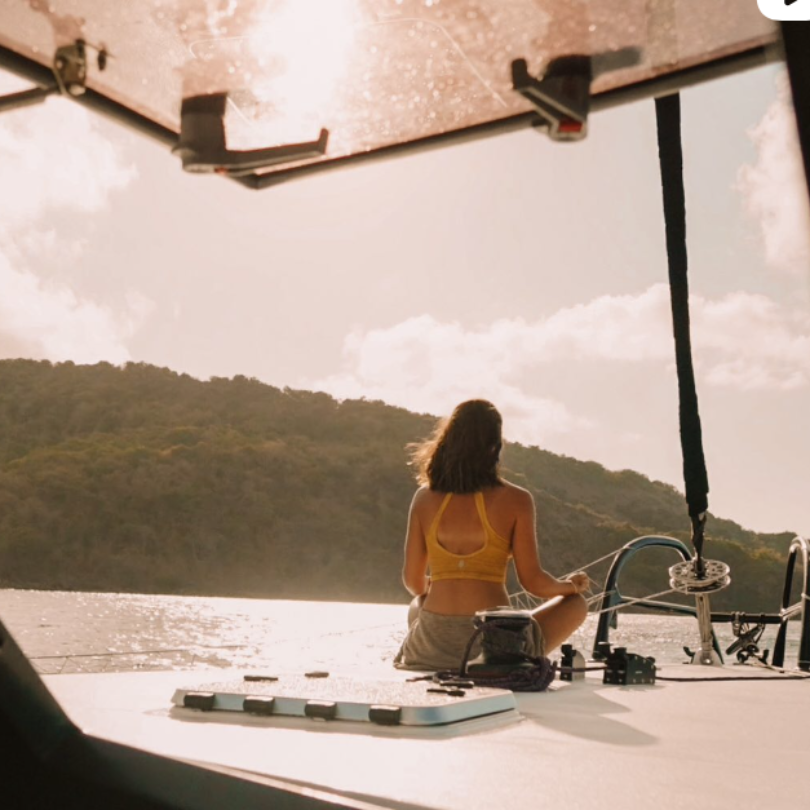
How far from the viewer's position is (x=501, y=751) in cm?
112

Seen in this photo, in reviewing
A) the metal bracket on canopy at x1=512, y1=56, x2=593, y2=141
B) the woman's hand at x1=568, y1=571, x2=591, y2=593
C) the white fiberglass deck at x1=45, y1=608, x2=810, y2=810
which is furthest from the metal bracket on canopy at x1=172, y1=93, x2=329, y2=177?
the woman's hand at x1=568, y1=571, x2=591, y2=593

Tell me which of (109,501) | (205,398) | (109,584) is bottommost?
(109,584)

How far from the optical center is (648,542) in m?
4.18

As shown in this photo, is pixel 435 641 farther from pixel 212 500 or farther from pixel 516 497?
pixel 212 500

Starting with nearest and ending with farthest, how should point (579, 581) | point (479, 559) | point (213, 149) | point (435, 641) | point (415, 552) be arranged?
point (213, 149), point (579, 581), point (435, 641), point (479, 559), point (415, 552)

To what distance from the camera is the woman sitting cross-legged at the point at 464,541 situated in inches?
121

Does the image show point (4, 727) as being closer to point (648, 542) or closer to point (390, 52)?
point (390, 52)

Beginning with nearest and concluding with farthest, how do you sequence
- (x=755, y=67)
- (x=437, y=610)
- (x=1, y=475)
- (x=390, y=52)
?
(x=755, y=67)
(x=390, y=52)
(x=437, y=610)
(x=1, y=475)

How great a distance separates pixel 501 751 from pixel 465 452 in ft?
7.06

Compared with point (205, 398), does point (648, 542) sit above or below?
below

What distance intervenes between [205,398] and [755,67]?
63314 millimetres

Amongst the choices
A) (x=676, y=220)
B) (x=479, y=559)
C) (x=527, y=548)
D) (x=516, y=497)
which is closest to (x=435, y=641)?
(x=479, y=559)

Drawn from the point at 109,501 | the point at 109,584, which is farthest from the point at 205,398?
the point at 109,584

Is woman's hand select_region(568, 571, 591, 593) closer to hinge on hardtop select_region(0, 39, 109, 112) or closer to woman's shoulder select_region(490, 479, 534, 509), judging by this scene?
woman's shoulder select_region(490, 479, 534, 509)
